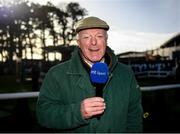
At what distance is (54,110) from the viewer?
2598mm

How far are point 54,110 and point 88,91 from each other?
0.32 meters

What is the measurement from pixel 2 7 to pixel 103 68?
48201 millimetres

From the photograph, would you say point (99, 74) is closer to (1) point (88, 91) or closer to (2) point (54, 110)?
(1) point (88, 91)

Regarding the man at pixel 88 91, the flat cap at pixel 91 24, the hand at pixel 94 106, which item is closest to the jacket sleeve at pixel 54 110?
the man at pixel 88 91

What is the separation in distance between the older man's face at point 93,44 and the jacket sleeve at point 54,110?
0.37 metres

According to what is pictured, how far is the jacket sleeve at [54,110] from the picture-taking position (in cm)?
250

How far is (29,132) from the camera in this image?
8.15 m

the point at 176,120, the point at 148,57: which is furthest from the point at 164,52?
the point at 176,120

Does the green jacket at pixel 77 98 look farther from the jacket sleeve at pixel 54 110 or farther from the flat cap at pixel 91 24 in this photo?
the flat cap at pixel 91 24

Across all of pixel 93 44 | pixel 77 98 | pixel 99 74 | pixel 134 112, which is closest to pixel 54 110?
pixel 77 98

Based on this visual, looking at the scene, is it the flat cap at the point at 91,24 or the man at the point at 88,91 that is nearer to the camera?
the man at the point at 88,91

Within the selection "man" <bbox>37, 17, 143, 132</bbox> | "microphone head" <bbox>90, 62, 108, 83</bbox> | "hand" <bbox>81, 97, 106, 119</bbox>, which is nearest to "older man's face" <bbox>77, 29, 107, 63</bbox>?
"man" <bbox>37, 17, 143, 132</bbox>

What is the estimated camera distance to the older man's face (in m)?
2.82

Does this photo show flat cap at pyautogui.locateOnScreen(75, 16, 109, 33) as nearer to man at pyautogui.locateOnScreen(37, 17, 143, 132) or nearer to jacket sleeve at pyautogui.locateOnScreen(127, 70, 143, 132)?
man at pyautogui.locateOnScreen(37, 17, 143, 132)
